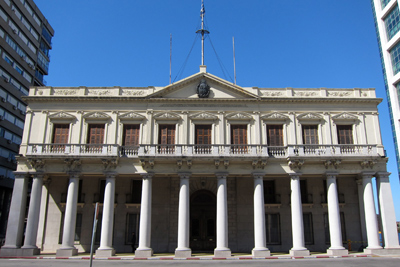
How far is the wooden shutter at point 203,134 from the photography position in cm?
3011

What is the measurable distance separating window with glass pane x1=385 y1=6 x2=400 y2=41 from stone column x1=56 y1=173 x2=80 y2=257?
35960mm

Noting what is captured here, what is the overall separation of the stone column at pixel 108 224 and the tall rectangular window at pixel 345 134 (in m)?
19.2

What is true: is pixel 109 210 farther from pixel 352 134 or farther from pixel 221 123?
pixel 352 134

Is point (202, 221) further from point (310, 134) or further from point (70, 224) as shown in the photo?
point (310, 134)

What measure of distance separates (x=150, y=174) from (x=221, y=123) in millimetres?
7395

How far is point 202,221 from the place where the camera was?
102ft

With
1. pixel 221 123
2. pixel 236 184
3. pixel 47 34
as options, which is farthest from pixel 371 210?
pixel 47 34

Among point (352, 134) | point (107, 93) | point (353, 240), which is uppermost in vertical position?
point (107, 93)

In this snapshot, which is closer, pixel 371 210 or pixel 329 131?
pixel 371 210

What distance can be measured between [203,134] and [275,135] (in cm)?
617

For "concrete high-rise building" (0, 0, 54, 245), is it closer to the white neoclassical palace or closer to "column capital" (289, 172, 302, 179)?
the white neoclassical palace

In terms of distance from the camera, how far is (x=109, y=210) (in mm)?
27469

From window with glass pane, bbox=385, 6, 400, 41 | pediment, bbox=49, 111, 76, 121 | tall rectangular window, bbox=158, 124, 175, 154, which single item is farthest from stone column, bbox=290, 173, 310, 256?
window with glass pane, bbox=385, 6, 400, 41

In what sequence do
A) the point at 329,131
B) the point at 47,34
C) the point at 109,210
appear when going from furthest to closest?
the point at 47,34 → the point at 329,131 → the point at 109,210
